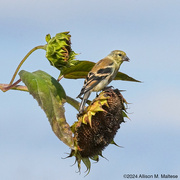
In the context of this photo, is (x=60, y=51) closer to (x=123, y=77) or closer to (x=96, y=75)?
(x=123, y=77)

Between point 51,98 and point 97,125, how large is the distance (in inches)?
37.1

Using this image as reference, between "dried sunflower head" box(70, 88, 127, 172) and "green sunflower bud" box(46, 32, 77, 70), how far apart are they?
0.69 meters

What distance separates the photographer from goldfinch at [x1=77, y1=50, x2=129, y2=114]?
5512 millimetres

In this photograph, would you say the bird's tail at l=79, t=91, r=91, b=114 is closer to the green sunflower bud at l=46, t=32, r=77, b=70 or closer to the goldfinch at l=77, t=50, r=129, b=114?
the goldfinch at l=77, t=50, r=129, b=114

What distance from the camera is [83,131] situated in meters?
4.56

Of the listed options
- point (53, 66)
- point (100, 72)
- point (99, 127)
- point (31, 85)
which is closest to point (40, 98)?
point (31, 85)

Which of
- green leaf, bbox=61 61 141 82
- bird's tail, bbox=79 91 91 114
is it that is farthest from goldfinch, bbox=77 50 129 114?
green leaf, bbox=61 61 141 82

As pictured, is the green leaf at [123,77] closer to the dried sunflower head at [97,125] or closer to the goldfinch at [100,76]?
the dried sunflower head at [97,125]

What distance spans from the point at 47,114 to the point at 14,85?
60 cm

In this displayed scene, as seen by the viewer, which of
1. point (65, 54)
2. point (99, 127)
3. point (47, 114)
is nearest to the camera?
point (47, 114)

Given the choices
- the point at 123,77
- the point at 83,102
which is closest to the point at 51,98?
the point at 83,102

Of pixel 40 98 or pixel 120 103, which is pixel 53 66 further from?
pixel 120 103

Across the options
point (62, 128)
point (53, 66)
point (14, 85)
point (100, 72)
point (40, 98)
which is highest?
point (100, 72)

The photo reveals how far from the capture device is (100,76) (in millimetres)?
6211
